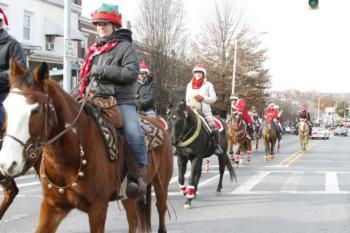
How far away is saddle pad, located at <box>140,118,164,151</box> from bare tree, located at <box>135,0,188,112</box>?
2757 cm

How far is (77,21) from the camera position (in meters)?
37.4

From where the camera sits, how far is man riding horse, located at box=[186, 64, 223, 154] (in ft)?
34.3

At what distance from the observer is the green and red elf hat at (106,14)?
5.14m

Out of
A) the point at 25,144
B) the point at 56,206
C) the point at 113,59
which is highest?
the point at 113,59

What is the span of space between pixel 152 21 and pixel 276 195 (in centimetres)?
2520

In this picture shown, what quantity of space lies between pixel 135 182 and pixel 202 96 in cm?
542

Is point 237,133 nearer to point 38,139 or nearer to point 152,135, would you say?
point 152,135

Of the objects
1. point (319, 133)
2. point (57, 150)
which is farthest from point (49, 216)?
point (319, 133)

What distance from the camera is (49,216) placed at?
4.46 m

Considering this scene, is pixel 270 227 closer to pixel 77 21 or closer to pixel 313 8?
pixel 313 8

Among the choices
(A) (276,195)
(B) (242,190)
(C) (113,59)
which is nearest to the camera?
(C) (113,59)

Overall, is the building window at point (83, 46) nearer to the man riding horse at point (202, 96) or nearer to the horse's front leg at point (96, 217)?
the man riding horse at point (202, 96)

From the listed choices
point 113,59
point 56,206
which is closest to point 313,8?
point 113,59

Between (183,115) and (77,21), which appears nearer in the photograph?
(183,115)
